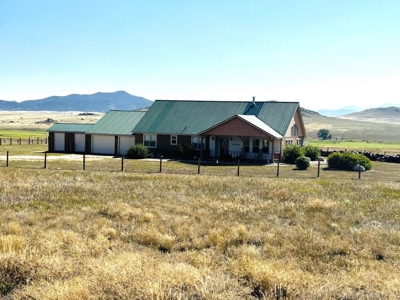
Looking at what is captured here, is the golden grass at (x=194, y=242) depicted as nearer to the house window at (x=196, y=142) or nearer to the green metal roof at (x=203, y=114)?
the house window at (x=196, y=142)

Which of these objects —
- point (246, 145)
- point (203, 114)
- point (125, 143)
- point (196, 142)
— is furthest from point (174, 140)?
point (246, 145)

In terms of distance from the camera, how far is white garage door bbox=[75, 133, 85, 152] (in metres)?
49.5

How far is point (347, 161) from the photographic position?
1457 inches

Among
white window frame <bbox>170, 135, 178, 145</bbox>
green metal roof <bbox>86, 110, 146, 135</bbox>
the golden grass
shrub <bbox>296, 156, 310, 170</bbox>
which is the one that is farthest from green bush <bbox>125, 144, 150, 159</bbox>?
the golden grass

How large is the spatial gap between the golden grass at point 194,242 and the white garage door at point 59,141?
30486 millimetres

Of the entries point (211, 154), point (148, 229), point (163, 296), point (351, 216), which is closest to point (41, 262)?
point (163, 296)

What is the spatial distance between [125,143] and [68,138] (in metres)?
6.72

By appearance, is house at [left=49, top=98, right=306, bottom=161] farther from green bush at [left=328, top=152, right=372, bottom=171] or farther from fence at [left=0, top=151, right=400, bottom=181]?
green bush at [left=328, top=152, right=372, bottom=171]

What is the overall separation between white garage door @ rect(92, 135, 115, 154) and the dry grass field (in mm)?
28093

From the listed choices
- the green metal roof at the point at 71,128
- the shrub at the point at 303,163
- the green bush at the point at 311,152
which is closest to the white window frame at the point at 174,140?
the green metal roof at the point at 71,128

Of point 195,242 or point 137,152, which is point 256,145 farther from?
point 195,242

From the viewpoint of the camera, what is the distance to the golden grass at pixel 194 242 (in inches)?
318

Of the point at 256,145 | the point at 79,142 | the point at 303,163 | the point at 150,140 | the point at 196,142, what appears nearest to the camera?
the point at 303,163

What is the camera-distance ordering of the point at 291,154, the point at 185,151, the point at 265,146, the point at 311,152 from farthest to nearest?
the point at 311,152 < the point at 185,151 < the point at 265,146 < the point at 291,154
